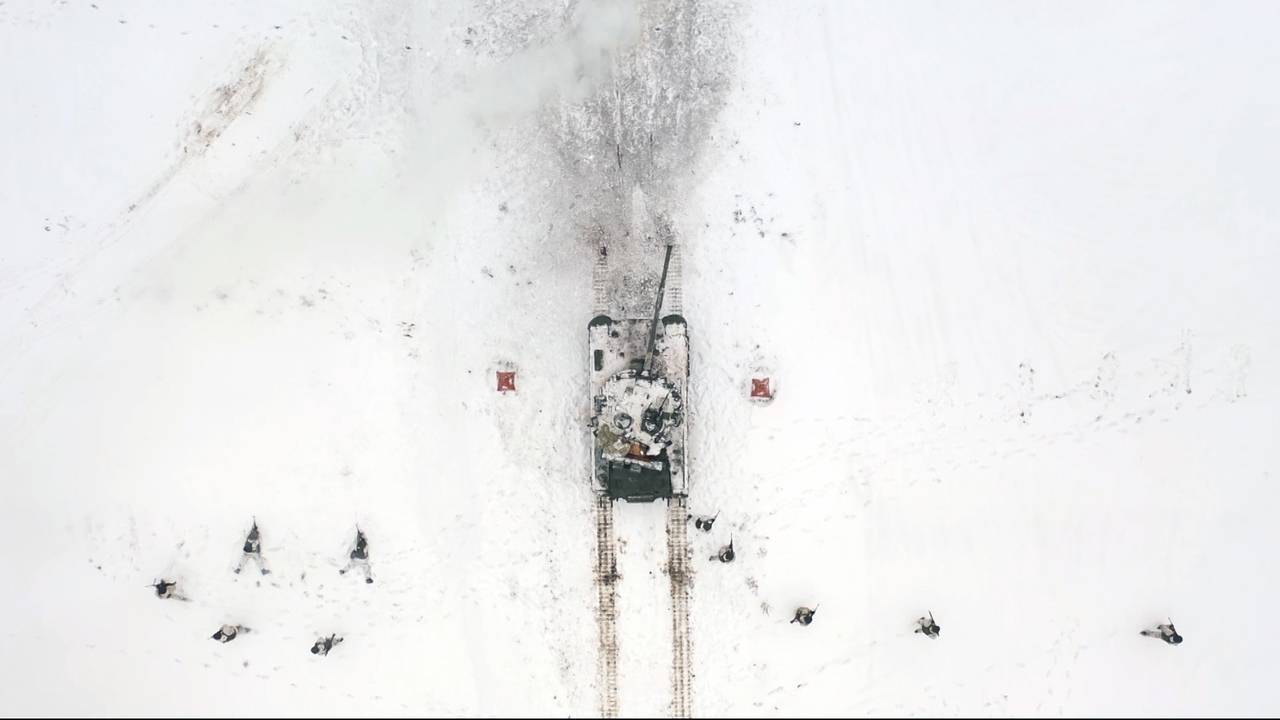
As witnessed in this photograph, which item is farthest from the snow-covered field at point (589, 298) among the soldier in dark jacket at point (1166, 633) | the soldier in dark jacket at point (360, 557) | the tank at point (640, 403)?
the soldier in dark jacket at point (1166, 633)

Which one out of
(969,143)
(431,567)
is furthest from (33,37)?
(969,143)

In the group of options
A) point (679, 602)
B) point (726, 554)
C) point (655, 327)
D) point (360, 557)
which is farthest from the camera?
point (679, 602)

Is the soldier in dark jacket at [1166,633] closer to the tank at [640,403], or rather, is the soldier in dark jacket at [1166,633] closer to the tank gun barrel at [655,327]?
the tank at [640,403]

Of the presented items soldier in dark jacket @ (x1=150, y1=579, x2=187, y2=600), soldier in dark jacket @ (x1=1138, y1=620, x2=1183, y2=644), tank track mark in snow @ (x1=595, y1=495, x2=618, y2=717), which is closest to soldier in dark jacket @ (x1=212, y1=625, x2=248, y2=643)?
soldier in dark jacket @ (x1=150, y1=579, x2=187, y2=600)

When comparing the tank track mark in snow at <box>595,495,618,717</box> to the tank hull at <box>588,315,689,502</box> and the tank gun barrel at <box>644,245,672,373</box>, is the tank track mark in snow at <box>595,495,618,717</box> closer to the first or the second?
the tank hull at <box>588,315,689,502</box>

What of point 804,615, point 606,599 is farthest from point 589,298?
point 804,615

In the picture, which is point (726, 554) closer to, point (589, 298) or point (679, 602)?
point (679, 602)

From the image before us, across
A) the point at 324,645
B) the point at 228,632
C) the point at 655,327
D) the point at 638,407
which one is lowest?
the point at 324,645

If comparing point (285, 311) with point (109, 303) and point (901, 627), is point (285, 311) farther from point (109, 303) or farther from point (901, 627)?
point (901, 627)
